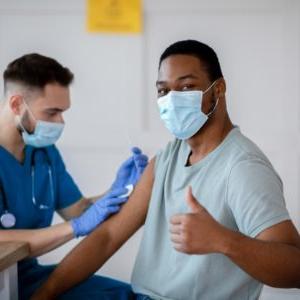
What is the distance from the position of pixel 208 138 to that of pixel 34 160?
2.30 ft

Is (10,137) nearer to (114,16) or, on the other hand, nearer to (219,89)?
(114,16)

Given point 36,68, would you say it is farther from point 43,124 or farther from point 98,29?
point 98,29

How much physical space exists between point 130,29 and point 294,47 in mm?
653

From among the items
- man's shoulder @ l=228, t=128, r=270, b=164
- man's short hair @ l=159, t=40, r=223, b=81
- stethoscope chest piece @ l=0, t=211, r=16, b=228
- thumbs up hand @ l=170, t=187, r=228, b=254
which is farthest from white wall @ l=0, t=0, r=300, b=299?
thumbs up hand @ l=170, t=187, r=228, b=254

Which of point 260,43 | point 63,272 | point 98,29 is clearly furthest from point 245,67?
point 63,272

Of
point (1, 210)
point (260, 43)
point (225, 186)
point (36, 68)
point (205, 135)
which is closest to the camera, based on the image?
point (225, 186)

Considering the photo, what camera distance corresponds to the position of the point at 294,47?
186 centimetres

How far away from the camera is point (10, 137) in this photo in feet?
5.44

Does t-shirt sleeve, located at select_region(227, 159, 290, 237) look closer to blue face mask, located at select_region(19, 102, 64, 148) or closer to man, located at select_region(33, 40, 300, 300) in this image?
man, located at select_region(33, 40, 300, 300)

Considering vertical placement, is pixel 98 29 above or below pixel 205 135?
above

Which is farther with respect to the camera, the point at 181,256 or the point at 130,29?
the point at 130,29

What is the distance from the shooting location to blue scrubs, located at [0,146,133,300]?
1.48 m

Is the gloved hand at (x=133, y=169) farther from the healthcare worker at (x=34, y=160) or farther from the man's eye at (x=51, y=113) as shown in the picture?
the man's eye at (x=51, y=113)

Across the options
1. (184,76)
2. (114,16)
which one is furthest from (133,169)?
(114,16)
